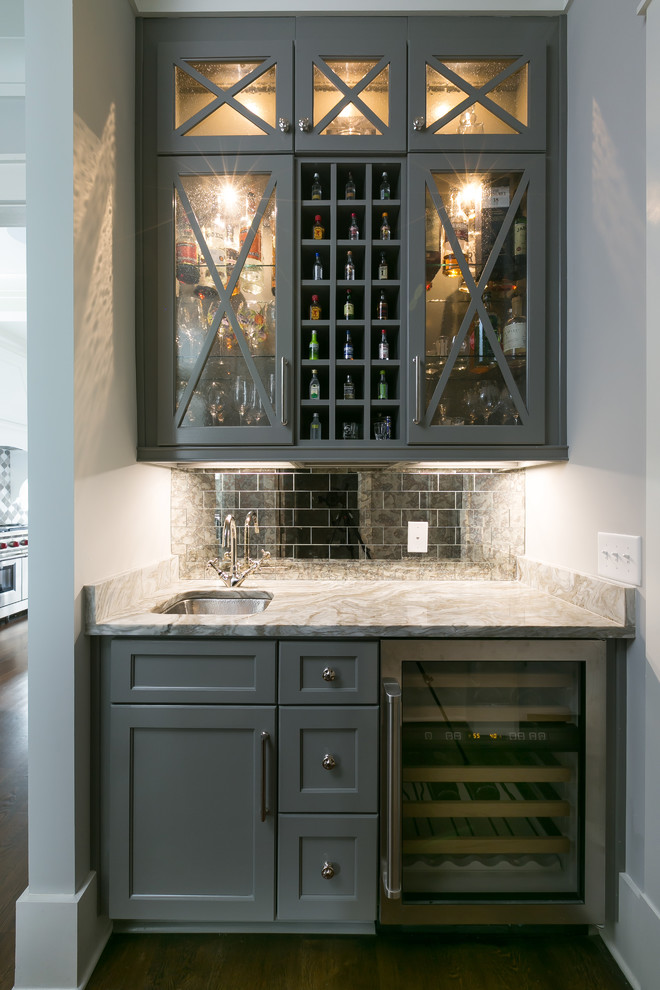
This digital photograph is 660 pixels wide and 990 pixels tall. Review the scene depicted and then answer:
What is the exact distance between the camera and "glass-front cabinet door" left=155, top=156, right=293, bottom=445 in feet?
5.81

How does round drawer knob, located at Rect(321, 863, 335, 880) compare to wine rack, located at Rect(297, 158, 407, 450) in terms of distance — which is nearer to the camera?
round drawer knob, located at Rect(321, 863, 335, 880)

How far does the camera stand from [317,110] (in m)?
1.78

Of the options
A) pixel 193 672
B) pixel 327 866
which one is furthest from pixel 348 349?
pixel 327 866

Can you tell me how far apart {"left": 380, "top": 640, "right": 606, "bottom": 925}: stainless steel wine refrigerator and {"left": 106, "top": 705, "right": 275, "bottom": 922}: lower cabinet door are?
13.8 inches

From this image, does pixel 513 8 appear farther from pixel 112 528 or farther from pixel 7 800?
pixel 7 800

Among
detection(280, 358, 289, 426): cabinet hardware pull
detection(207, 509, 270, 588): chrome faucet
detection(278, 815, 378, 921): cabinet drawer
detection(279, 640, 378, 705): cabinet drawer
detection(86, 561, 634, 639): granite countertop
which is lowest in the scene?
detection(278, 815, 378, 921): cabinet drawer

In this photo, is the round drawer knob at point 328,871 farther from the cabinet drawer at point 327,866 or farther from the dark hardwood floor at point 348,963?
the dark hardwood floor at point 348,963

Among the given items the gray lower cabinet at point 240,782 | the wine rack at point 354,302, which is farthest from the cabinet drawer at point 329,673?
the wine rack at point 354,302

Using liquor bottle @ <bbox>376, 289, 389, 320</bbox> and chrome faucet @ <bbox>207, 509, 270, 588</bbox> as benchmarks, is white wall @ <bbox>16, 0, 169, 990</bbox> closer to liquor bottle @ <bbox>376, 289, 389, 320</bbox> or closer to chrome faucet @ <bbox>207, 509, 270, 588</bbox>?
chrome faucet @ <bbox>207, 509, 270, 588</bbox>

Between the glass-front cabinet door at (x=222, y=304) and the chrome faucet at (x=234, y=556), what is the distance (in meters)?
0.43

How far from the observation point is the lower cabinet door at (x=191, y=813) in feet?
4.81

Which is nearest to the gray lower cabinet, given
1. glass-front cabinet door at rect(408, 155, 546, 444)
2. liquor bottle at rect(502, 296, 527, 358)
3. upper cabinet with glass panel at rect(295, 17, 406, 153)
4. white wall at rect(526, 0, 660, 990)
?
white wall at rect(526, 0, 660, 990)

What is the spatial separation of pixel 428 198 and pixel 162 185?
875mm

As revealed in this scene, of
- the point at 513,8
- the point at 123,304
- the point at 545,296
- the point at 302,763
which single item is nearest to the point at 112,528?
the point at 123,304
